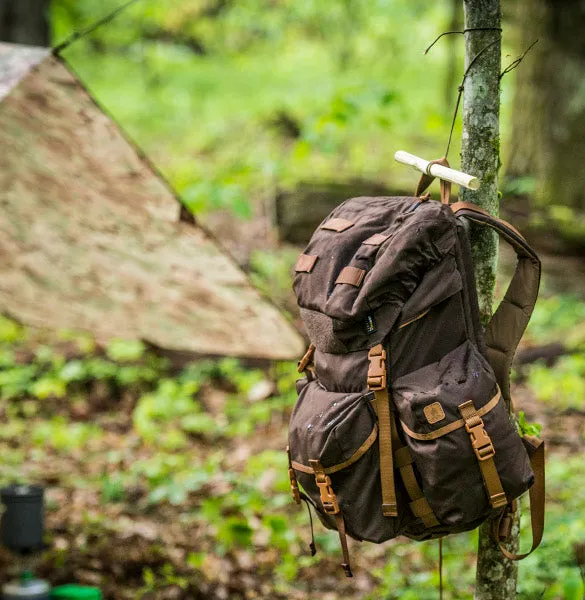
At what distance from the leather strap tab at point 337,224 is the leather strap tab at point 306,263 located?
0.09m

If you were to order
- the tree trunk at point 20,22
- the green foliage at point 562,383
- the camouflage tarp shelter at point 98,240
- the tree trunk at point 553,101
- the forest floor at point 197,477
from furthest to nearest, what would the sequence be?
the tree trunk at point 20,22
the tree trunk at point 553,101
the green foliage at point 562,383
the forest floor at point 197,477
the camouflage tarp shelter at point 98,240

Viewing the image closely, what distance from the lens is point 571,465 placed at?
4297 mm

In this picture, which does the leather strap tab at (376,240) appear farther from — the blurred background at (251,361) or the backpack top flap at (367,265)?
the blurred background at (251,361)

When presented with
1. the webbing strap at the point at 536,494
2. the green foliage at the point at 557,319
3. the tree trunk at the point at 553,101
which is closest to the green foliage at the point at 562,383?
the green foliage at the point at 557,319

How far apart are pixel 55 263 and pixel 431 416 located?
85.1 inches

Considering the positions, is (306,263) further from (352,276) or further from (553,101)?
(553,101)

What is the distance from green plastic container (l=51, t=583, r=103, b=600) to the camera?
3.21m

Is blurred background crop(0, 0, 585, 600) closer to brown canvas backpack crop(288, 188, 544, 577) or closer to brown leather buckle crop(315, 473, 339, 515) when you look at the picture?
brown canvas backpack crop(288, 188, 544, 577)

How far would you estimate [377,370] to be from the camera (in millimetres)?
1649

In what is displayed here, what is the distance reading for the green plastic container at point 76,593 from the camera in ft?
10.5

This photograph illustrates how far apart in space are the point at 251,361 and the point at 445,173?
4.99 meters

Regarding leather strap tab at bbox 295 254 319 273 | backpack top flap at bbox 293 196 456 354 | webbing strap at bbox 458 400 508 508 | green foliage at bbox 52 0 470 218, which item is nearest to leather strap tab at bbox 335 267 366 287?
backpack top flap at bbox 293 196 456 354

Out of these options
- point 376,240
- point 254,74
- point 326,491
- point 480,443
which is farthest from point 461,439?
point 254,74

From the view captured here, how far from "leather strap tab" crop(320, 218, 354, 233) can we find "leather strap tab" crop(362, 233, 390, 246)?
0.31ft
